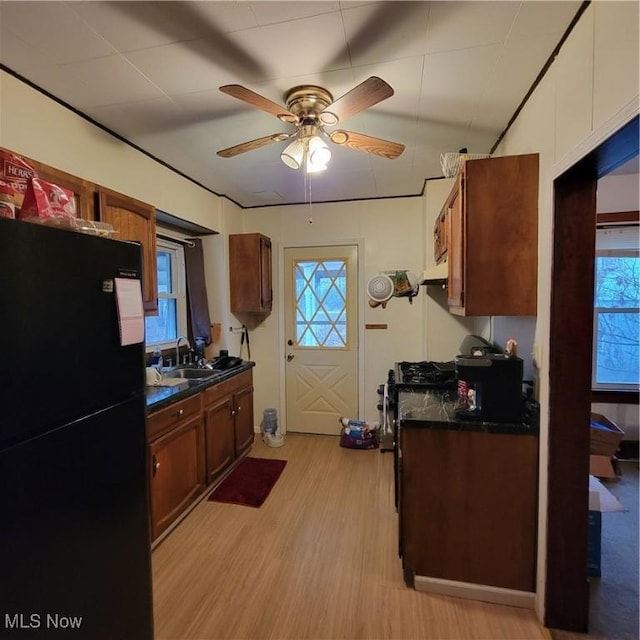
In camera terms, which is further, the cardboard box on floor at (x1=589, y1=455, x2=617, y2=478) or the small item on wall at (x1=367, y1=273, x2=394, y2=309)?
the small item on wall at (x1=367, y1=273, x2=394, y2=309)

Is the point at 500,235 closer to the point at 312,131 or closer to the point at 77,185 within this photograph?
the point at 312,131

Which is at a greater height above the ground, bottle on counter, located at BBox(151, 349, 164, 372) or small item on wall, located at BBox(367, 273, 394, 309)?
small item on wall, located at BBox(367, 273, 394, 309)

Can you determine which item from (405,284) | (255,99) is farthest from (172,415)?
(405,284)

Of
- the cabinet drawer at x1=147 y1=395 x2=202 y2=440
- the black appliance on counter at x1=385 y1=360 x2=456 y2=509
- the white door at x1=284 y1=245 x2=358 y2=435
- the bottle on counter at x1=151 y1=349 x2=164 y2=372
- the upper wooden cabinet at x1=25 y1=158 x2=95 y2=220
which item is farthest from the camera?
the white door at x1=284 y1=245 x2=358 y2=435

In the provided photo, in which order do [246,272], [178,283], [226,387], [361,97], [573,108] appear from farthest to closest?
1. [246,272]
2. [178,283]
3. [226,387]
4. [361,97]
5. [573,108]

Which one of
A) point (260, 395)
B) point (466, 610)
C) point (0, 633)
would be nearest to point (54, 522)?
point (0, 633)

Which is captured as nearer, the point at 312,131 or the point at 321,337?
the point at 312,131

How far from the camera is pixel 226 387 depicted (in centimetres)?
295

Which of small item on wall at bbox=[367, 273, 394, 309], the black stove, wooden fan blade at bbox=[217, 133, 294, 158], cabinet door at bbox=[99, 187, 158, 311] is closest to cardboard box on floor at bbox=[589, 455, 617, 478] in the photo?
the black stove

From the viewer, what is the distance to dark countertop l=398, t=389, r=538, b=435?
167 cm

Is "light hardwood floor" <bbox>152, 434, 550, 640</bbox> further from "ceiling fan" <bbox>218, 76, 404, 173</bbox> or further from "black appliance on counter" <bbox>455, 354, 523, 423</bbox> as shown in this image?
"ceiling fan" <bbox>218, 76, 404, 173</bbox>

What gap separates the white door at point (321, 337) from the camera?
3789 millimetres

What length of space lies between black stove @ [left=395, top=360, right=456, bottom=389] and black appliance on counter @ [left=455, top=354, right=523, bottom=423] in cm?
65

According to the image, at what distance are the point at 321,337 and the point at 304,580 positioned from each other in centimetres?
233
